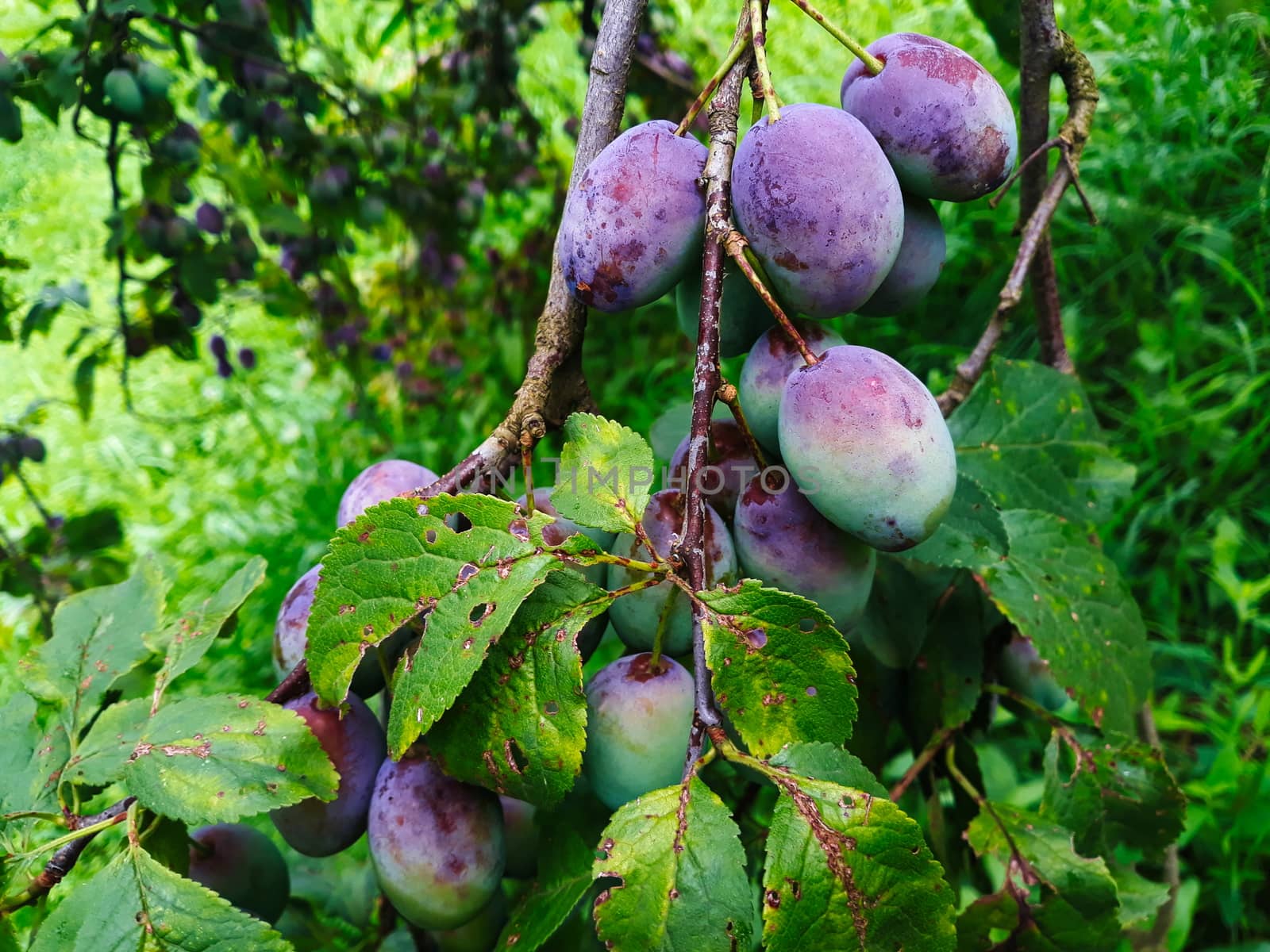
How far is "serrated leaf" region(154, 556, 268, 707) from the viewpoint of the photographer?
2.35 ft

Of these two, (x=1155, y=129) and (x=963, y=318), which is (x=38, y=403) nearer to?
(x=963, y=318)

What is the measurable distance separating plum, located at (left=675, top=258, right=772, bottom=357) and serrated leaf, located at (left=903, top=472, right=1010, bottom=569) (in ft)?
0.75

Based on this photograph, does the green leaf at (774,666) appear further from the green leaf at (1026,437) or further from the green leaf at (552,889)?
the green leaf at (1026,437)

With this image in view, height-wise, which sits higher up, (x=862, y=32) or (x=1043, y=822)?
(x=862, y=32)

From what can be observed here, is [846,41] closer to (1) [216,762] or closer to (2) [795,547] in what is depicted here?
(2) [795,547]

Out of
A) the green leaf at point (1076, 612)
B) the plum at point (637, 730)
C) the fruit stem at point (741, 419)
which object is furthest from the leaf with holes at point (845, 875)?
the green leaf at point (1076, 612)

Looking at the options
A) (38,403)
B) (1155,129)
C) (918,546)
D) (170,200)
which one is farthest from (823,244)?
(1155,129)

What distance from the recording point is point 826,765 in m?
0.55

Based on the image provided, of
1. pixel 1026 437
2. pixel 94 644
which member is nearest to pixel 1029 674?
pixel 1026 437

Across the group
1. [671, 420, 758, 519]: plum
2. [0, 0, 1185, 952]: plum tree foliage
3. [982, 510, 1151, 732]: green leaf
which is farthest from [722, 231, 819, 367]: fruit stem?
[982, 510, 1151, 732]: green leaf

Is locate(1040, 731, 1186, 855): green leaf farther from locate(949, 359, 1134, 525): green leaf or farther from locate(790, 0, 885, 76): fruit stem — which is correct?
locate(790, 0, 885, 76): fruit stem

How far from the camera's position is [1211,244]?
2021mm

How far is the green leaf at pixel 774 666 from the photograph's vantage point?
562mm

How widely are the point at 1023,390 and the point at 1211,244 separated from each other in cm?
141
